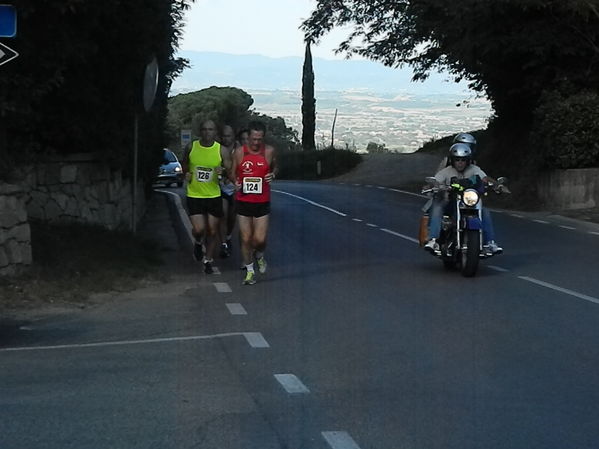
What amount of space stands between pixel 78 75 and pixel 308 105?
55.3 meters

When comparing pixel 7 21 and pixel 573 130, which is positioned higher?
pixel 7 21

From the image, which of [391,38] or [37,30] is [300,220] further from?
[391,38]

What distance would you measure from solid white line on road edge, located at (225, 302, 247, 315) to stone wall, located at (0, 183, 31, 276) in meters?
2.53

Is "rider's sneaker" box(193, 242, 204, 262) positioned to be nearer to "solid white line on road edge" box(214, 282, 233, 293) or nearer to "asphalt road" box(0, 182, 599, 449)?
"asphalt road" box(0, 182, 599, 449)

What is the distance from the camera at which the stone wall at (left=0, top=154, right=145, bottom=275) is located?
42.0 feet

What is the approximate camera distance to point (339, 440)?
6.73m

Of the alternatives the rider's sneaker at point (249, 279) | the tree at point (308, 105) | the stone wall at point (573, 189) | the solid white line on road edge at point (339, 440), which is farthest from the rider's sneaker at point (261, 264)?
the tree at point (308, 105)

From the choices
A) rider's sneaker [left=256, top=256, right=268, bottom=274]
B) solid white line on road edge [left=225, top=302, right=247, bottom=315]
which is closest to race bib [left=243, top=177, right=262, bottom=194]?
rider's sneaker [left=256, top=256, right=268, bottom=274]

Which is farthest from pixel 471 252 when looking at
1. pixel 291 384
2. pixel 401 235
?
pixel 401 235

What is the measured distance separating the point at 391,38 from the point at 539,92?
1234 centimetres

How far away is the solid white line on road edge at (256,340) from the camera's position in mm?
9773

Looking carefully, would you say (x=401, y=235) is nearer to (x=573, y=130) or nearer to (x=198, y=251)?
(x=198, y=251)

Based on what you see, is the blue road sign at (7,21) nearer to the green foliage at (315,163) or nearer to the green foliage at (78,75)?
the green foliage at (78,75)

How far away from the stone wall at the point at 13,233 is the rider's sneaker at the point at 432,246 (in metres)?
4.87
